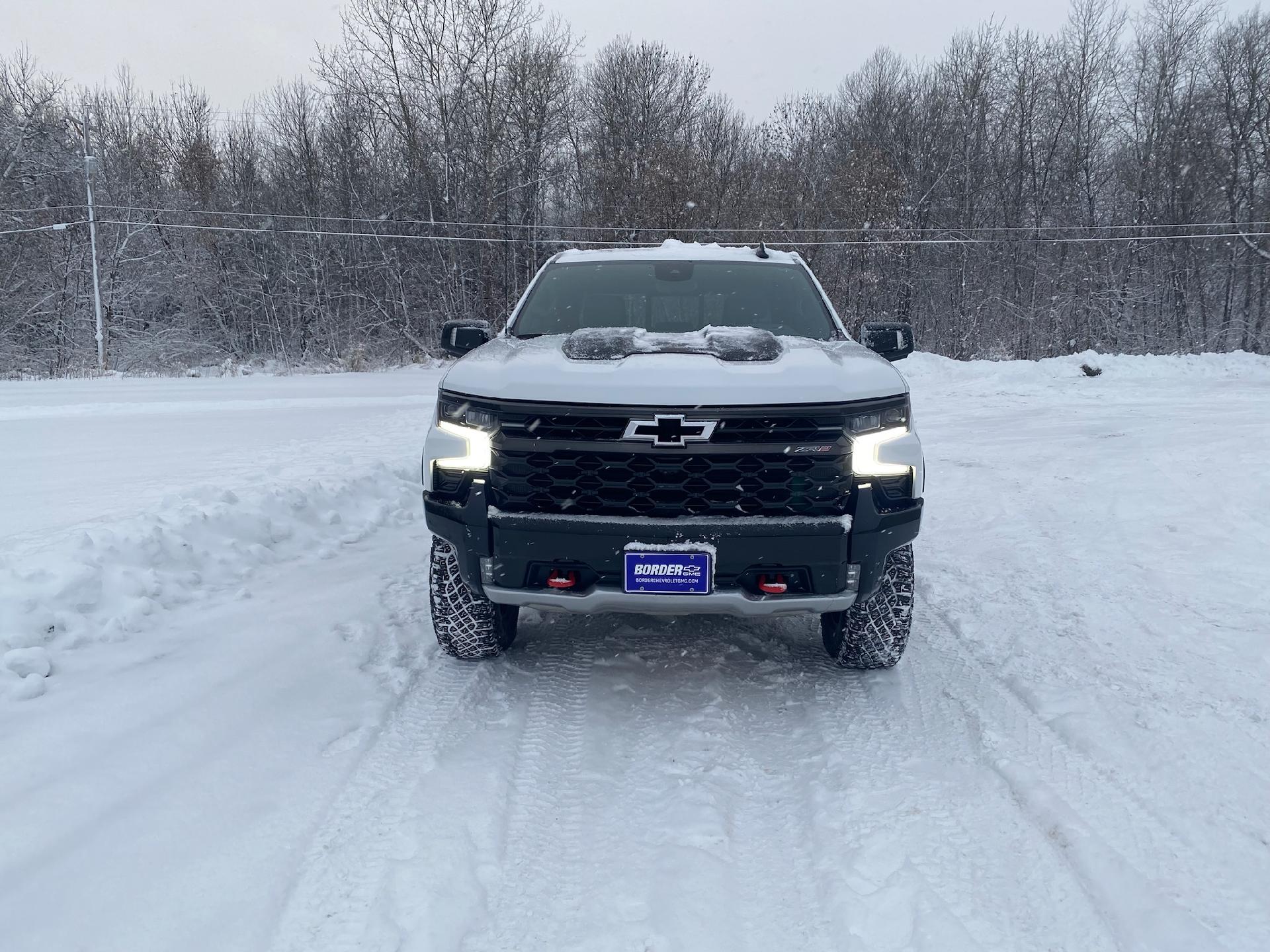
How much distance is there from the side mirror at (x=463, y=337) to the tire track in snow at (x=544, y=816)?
5.86 feet

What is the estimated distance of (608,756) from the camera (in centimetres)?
277

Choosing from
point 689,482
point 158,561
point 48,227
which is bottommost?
point 158,561

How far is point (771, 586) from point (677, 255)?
8.41 feet

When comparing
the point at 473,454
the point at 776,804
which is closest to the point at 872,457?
the point at 776,804

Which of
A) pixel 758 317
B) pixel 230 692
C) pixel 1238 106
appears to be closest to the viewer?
pixel 230 692

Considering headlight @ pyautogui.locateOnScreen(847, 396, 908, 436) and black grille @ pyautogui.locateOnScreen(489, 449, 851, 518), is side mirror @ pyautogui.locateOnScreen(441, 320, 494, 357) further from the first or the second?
headlight @ pyautogui.locateOnScreen(847, 396, 908, 436)

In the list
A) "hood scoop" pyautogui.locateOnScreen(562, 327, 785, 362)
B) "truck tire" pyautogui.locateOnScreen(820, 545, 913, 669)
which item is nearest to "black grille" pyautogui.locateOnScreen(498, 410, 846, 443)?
"hood scoop" pyautogui.locateOnScreen(562, 327, 785, 362)

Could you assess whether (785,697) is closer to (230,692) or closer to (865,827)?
(865,827)

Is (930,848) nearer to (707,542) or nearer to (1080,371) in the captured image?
(707,542)

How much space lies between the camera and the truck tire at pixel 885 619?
329 cm

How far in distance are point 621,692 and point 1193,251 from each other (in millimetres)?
33875

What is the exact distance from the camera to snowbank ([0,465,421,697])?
3.34m

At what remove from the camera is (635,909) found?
6.59 ft

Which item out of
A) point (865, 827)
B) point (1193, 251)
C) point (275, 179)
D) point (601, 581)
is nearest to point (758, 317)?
point (601, 581)
